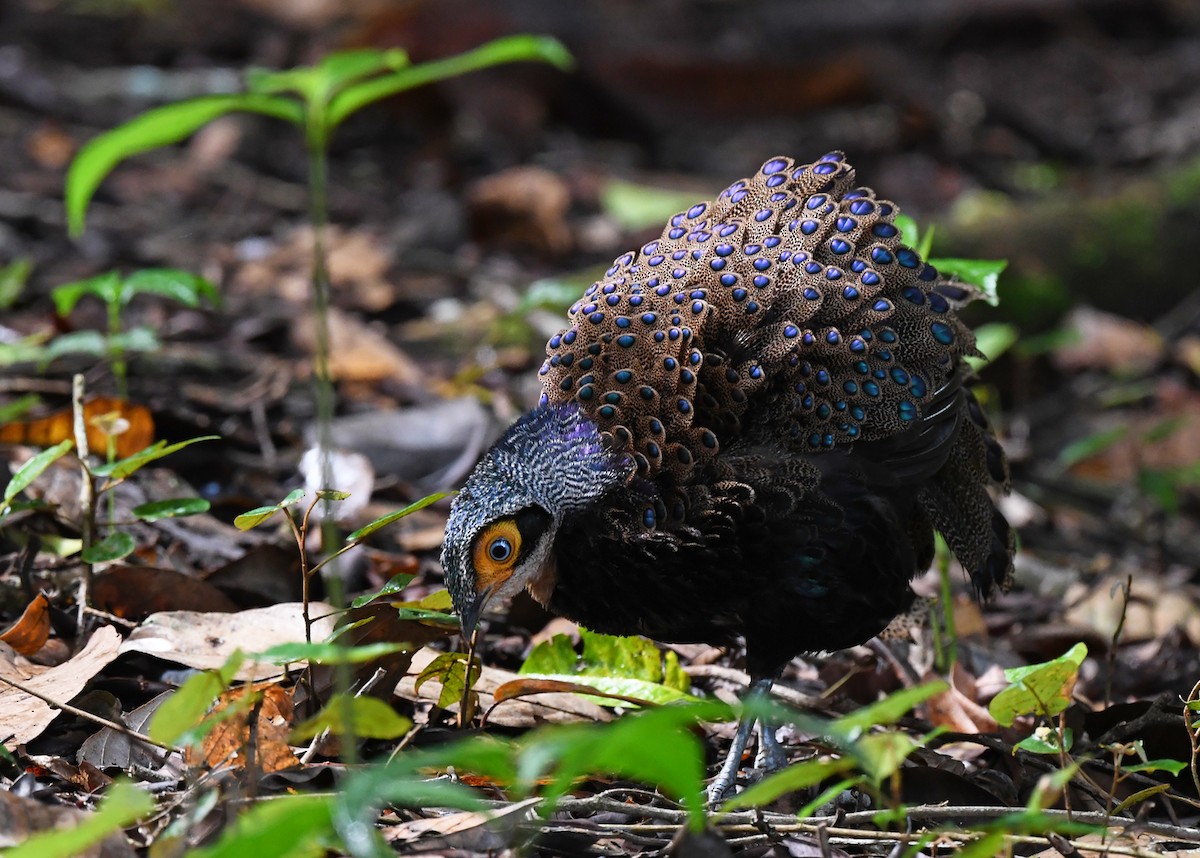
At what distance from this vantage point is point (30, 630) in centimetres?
336

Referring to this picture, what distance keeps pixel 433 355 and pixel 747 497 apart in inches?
147

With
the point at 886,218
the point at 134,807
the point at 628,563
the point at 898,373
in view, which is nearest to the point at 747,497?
the point at 628,563

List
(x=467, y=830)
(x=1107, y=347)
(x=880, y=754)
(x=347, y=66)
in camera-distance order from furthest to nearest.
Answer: (x=1107, y=347)
(x=467, y=830)
(x=347, y=66)
(x=880, y=754)

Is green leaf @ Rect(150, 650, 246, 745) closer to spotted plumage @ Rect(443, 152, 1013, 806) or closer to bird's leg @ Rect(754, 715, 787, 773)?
spotted plumage @ Rect(443, 152, 1013, 806)

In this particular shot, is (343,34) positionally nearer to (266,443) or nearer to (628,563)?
(266,443)

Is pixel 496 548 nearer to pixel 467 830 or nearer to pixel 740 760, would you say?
pixel 467 830

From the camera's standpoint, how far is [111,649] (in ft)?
10.7

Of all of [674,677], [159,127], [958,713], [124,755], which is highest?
[159,127]

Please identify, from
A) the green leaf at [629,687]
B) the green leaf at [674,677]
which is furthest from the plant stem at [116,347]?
the green leaf at [674,677]

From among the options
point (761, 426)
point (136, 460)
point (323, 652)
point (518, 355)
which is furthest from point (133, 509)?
point (518, 355)

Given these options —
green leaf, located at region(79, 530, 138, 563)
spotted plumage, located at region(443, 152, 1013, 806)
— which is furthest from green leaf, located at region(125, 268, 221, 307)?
spotted plumage, located at region(443, 152, 1013, 806)

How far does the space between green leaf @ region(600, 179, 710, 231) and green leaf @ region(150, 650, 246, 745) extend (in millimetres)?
6226

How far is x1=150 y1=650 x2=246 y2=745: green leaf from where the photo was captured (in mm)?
2250

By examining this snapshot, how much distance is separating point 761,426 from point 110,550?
1579 millimetres
